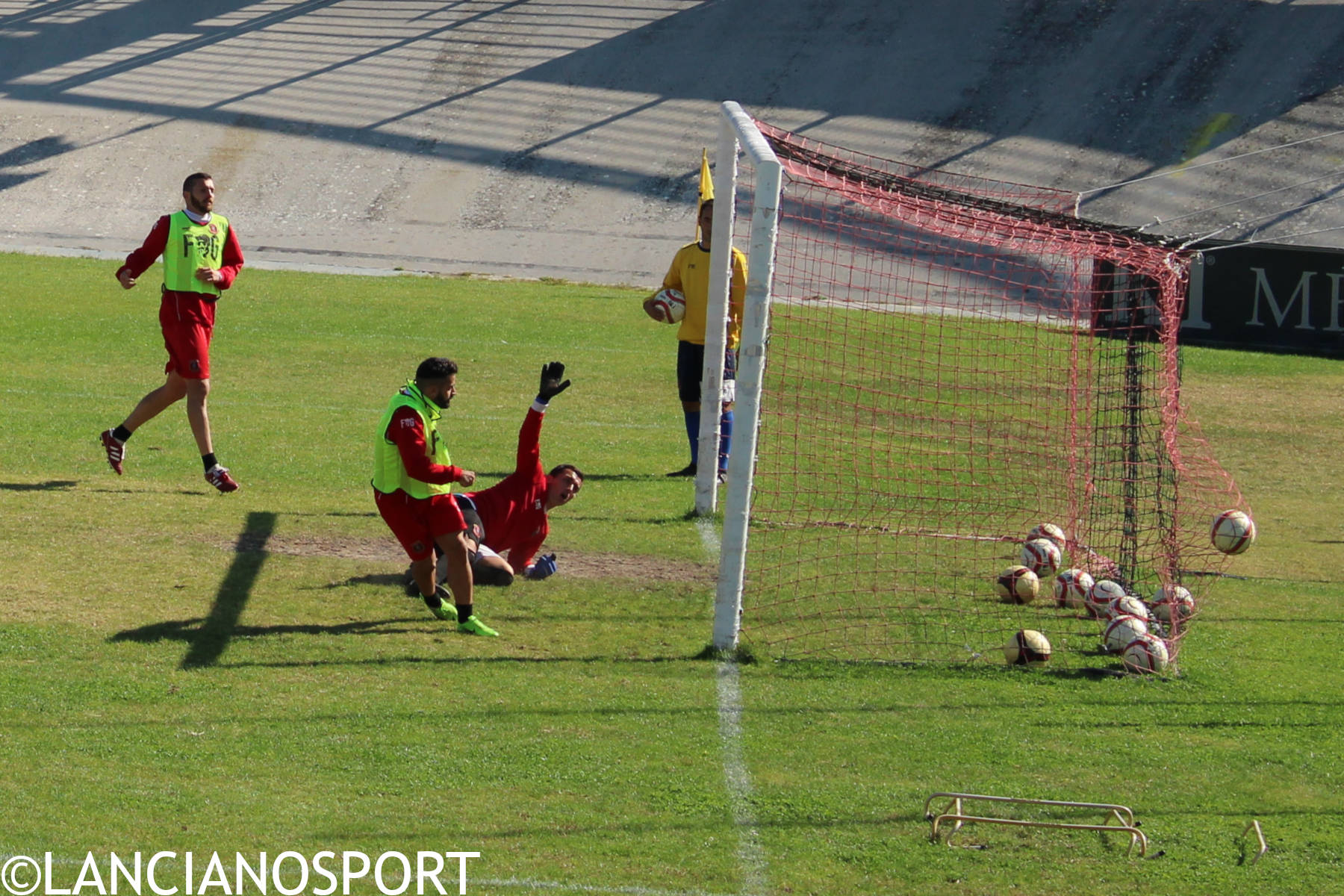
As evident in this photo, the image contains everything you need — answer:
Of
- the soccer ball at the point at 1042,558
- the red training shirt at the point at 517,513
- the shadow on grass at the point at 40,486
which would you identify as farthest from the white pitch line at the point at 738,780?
the shadow on grass at the point at 40,486

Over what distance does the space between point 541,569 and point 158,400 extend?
3478 millimetres

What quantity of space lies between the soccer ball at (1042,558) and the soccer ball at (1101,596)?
0.70 m

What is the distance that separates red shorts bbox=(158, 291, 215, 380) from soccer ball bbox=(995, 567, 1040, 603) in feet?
18.3

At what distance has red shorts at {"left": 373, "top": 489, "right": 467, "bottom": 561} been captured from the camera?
7.51 meters

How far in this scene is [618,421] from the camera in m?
13.9

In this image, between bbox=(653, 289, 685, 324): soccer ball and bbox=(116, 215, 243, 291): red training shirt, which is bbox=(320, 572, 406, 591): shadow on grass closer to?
bbox=(116, 215, 243, 291): red training shirt

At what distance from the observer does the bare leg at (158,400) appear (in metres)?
10.3

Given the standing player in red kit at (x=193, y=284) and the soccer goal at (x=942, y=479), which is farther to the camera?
the standing player in red kit at (x=193, y=284)

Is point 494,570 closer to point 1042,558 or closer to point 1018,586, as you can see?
point 1018,586

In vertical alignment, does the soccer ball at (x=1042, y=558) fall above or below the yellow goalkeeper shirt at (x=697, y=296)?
below

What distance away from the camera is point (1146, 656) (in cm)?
765

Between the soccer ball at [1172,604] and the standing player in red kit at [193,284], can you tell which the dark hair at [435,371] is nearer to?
the standing player in red kit at [193,284]

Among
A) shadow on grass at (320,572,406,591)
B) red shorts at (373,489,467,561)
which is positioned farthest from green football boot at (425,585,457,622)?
shadow on grass at (320,572,406,591)

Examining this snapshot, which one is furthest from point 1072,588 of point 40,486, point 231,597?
point 40,486
